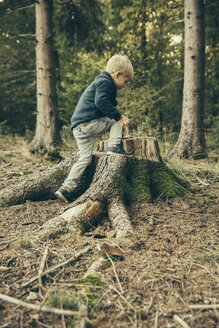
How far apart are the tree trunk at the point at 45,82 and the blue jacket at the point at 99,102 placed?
372 centimetres

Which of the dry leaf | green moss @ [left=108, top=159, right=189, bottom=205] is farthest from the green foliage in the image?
the dry leaf

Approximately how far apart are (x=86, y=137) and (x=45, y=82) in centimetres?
435

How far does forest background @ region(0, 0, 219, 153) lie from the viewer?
8.59 m

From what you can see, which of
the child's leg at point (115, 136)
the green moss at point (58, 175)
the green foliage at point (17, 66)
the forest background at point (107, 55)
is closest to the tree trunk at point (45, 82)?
the forest background at point (107, 55)

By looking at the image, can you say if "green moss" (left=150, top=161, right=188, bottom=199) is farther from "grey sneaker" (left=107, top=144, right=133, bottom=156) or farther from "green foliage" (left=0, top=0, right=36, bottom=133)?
"green foliage" (left=0, top=0, right=36, bottom=133)

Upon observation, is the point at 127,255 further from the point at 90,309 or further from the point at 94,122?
the point at 94,122

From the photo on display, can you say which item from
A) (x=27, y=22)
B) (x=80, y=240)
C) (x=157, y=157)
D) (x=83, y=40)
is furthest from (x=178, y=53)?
(x=80, y=240)

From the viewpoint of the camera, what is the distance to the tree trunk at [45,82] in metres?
7.22

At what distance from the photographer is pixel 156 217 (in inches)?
121

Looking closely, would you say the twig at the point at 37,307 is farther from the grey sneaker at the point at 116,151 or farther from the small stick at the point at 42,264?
the grey sneaker at the point at 116,151

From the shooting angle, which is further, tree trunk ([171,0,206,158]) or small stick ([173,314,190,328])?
tree trunk ([171,0,206,158])

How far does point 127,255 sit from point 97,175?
1.33m

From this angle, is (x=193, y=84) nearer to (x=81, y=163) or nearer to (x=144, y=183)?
(x=144, y=183)

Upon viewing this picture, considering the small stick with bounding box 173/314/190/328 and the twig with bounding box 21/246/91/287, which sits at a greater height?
the twig with bounding box 21/246/91/287
